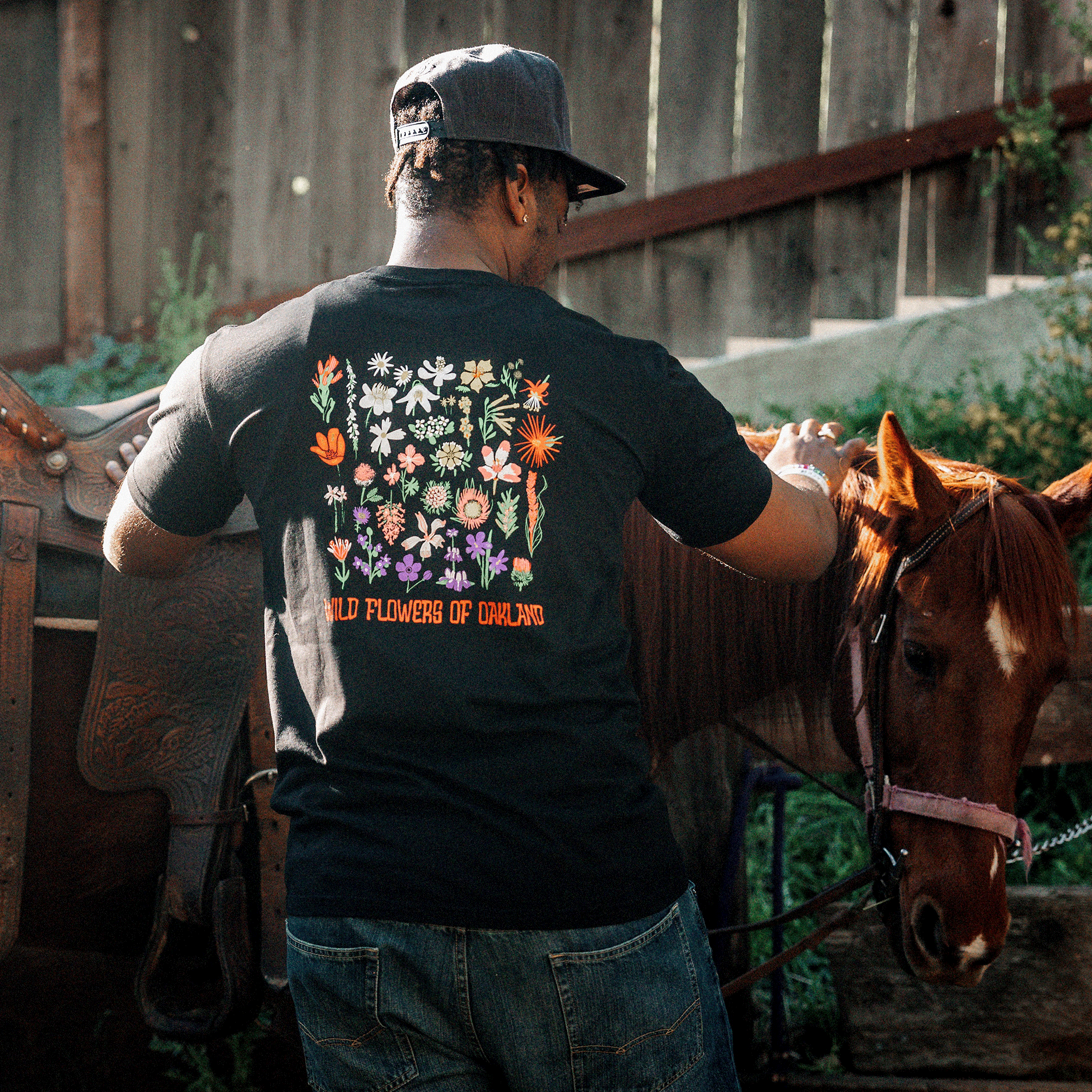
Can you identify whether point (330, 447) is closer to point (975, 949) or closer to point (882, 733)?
point (882, 733)

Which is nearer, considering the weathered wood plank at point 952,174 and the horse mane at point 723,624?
the horse mane at point 723,624

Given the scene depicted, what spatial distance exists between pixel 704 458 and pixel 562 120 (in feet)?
1.61

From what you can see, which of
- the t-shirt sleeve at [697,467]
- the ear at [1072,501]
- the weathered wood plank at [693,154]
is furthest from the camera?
the weathered wood plank at [693,154]

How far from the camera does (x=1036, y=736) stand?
234cm

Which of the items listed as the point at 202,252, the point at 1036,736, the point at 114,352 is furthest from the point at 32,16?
the point at 1036,736

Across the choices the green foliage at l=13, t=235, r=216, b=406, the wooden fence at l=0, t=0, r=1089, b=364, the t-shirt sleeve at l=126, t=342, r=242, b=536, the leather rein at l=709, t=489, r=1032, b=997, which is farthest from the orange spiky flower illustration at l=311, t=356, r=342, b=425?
the wooden fence at l=0, t=0, r=1089, b=364

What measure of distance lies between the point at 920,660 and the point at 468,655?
80cm

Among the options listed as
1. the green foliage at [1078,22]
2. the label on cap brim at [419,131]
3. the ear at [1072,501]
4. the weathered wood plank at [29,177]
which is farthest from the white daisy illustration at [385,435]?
the weathered wood plank at [29,177]

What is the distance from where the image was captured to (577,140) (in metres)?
→ 4.31

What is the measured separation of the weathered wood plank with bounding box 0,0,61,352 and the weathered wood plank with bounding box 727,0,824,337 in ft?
9.50

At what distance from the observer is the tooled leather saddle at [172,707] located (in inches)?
72.8

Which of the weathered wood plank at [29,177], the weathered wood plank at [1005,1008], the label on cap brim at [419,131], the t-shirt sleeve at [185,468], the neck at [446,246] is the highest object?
the weathered wood plank at [29,177]

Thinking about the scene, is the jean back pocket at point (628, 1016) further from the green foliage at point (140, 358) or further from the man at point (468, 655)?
the green foliage at point (140, 358)

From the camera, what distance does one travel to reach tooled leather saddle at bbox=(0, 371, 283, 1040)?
185 centimetres
